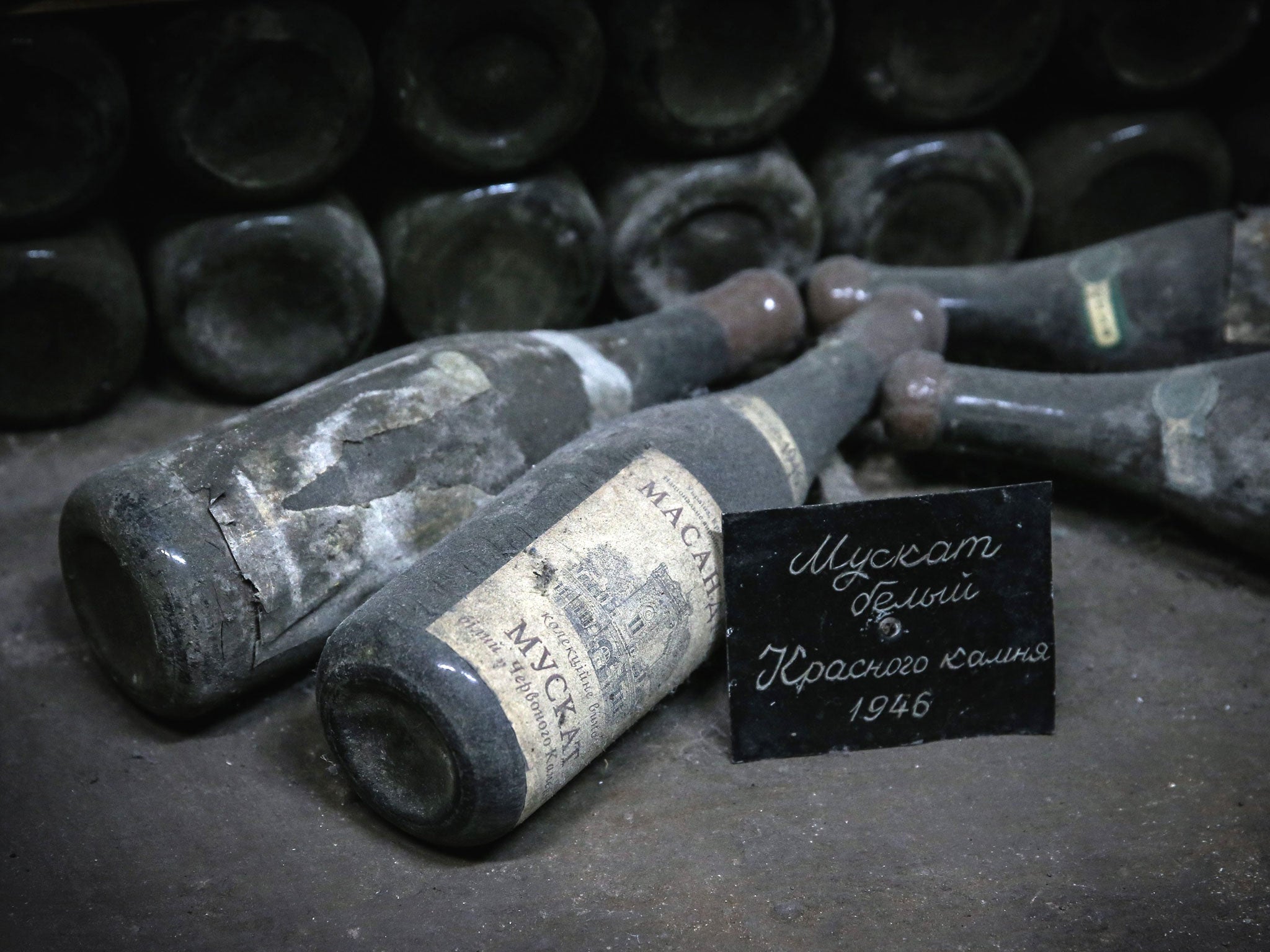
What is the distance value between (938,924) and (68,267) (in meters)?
1.28

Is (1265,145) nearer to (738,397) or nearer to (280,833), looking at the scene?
(738,397)

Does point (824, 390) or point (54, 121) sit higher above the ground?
point (54, 121)

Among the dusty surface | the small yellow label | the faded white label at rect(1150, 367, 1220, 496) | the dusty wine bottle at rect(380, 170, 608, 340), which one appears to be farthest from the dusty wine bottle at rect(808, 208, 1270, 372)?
the dusty surface

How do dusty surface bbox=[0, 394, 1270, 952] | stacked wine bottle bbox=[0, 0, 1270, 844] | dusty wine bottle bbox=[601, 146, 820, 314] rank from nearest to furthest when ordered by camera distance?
dusty surface bbox=[0, 394, 1270, 952] → stacked wine bottle bbox=[0, 0, 1270, 844] → dusty wine bottle bbox=[601, 146, 820, 314]

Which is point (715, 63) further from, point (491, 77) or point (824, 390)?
point (824, 390)

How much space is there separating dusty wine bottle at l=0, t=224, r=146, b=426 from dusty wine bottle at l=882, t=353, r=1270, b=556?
1.01 metres

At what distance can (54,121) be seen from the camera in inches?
55.2

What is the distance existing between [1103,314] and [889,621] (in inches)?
30.1

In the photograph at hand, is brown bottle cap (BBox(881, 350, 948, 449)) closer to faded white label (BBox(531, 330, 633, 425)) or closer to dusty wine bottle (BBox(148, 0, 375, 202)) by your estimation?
faded white label (BBox(531, 330, 633, 425))

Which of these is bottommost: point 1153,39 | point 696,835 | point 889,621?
point 696,835

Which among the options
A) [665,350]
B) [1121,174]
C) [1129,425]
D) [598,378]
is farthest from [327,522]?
[1121,174]

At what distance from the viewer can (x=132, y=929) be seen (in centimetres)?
93

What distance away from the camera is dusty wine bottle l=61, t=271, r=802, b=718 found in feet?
3.49

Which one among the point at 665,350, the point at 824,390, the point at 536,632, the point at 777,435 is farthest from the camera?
the point at 665,350
